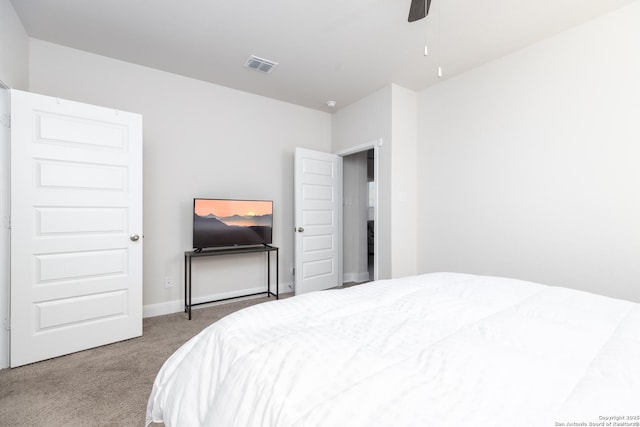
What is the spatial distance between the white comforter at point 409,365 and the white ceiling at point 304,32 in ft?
7.39

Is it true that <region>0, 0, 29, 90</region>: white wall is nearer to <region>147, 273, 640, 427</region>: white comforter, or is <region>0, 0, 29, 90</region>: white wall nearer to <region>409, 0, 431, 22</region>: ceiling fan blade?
<region>147, 273, 640, 427</region>: white comforter

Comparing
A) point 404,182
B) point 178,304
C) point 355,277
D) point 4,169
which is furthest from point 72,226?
point 355,277

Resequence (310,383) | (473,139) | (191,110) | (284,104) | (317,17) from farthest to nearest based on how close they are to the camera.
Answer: (284,104)
(191,110)
(473,139)
(317,17)
(310,383)

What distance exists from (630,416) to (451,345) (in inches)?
14.7

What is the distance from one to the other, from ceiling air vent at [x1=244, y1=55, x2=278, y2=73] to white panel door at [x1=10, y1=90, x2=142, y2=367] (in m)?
1.28

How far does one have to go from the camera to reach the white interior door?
3.92m

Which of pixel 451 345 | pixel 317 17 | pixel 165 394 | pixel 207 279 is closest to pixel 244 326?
pixel 165 394

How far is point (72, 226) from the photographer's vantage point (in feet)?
7.77

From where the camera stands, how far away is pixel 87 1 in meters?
2.20

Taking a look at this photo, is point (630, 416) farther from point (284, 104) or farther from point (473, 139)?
point (284, 104)

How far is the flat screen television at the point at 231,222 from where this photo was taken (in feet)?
10.6

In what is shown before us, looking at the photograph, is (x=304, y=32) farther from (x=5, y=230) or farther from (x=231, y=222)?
(x=5, y=230)

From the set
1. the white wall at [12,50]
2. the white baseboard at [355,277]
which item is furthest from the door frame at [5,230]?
the white baseboard at [355,277]

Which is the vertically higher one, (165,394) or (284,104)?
(284,104)
